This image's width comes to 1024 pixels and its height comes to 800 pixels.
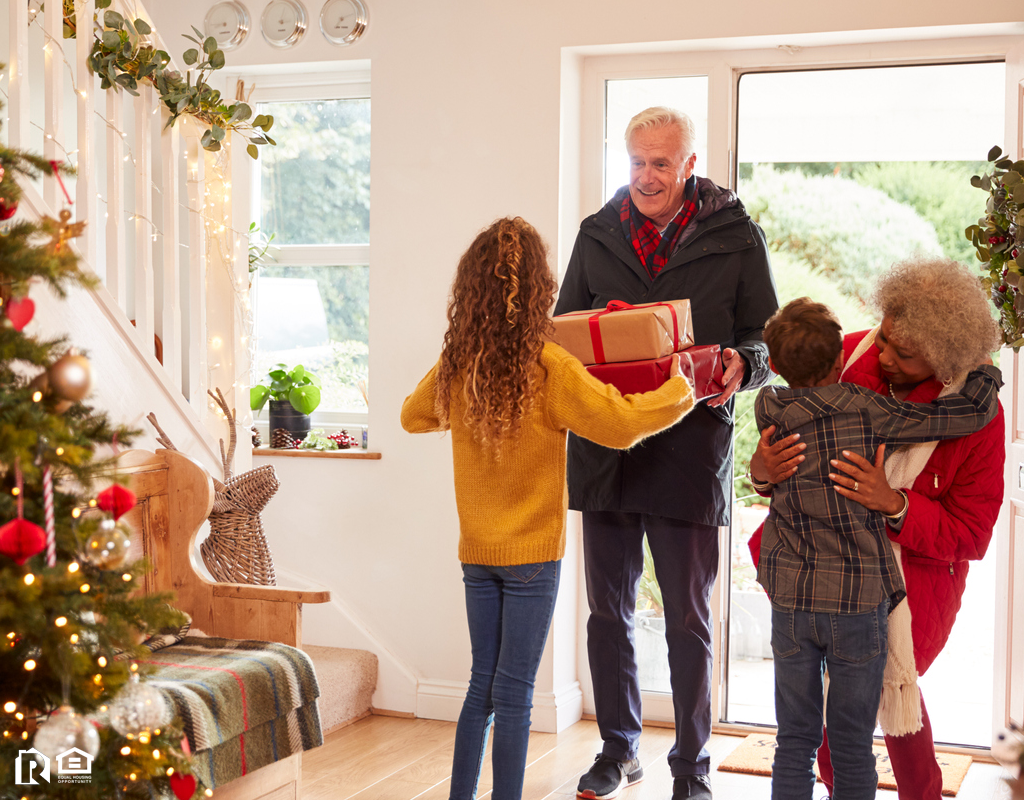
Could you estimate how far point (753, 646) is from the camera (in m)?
3.29

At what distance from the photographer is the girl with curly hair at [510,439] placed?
2.05 m

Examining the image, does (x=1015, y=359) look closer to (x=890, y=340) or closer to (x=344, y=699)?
(x=890, y=340)

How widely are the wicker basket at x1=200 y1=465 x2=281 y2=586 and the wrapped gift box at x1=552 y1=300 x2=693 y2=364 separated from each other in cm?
102

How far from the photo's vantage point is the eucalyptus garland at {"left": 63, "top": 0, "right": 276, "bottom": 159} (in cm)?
257

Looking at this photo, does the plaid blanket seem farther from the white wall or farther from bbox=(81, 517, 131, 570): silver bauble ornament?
the white wall

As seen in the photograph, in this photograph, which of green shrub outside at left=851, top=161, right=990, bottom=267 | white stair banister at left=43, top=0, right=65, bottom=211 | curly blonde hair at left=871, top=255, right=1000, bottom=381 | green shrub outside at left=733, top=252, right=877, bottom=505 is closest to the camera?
curly blonde hair at left=871, top=255, right=1000, bottom=381

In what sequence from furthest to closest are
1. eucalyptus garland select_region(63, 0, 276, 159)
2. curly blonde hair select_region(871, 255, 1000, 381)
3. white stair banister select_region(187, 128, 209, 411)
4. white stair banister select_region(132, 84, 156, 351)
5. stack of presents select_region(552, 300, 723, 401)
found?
white stair banister select_region(187, 128, 209, 411) < white stair banister select_region(132, 84, 156, 351) < eucalyptus garland select_region(63, 0, 276, 159) < stack of presents select_region(552, 300, 723, 401) < curly blonde hair select_region(871, 255, 1000, 381)

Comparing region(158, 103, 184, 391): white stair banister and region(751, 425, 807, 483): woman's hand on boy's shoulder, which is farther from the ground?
region(158, 103, 184, 391): white stair banister

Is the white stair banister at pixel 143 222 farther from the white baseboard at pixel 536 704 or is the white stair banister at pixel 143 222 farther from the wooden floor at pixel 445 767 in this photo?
the white baseboard at pixel 536 704

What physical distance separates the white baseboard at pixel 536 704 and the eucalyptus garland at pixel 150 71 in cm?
181

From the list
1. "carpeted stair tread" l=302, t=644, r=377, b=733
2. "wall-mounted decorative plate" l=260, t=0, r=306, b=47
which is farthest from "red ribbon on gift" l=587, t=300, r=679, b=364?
"wall-mounted decorative plate" l=260, t=0, r=306, b=47

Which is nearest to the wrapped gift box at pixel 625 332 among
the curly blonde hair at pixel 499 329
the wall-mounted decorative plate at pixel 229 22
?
the curly blonde hair at pixel 499 329

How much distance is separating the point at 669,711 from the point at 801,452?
167 cm

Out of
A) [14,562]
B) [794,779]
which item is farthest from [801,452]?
[14,562]
